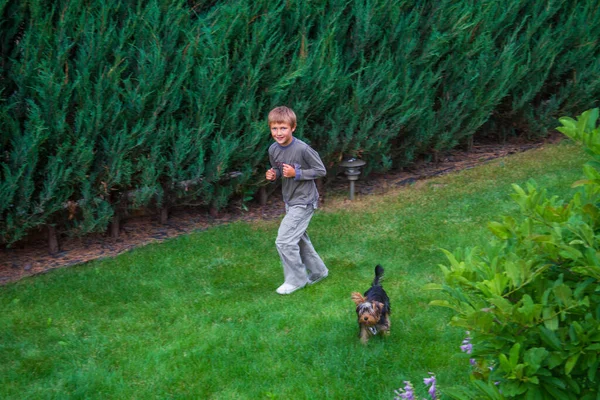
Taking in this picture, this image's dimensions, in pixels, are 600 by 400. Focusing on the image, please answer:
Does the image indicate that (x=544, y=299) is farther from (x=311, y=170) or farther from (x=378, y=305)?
(x=311, y=170)

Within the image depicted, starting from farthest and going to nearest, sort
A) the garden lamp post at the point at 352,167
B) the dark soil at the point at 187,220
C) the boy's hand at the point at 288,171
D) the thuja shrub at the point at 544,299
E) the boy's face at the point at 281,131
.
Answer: the garden lamp post at the point at 352,167 → the dark soil at the point at 187,220 → the boy's face at the point at 281,131 → the boy's hand at the point at 288,171 → the thuja shrub at the point at 544,299

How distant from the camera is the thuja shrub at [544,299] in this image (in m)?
2.73

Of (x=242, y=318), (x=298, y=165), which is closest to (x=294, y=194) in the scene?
(x=298, y=165)

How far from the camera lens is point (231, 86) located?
8.07 m

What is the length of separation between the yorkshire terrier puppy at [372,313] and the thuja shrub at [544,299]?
207 centimetres

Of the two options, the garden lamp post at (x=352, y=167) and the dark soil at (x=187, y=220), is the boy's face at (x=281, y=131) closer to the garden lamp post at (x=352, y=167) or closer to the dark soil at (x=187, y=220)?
the dark soil at (x=187, y=220)

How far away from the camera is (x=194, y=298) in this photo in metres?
6.51

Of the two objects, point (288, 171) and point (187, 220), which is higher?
point (288, 171)

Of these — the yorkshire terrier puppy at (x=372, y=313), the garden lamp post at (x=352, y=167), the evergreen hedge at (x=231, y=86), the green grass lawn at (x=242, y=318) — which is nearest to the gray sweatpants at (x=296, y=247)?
the green grass lawn at (x=242, y=318)

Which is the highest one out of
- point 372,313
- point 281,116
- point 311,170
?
point 281,116

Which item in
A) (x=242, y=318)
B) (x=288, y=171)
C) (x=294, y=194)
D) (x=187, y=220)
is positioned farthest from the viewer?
(x=187, y=220)

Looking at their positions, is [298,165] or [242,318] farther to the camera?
→ [298,165]

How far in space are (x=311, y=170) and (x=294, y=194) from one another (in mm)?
308

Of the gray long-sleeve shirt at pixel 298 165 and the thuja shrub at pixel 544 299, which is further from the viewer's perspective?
the gray long-sleeve shirt at pixel 298 165
